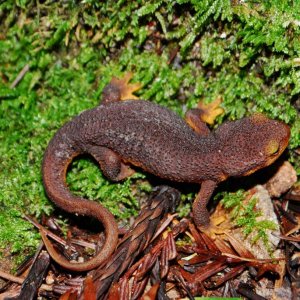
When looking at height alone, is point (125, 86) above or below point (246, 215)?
above

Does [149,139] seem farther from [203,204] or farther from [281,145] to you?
[281,145]

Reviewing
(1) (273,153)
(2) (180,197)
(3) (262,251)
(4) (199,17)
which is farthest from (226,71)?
(3) (262,251)

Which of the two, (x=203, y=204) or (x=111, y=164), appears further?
(x=111, y=164)

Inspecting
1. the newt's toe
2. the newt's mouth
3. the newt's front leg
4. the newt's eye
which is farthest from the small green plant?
the newt's toe

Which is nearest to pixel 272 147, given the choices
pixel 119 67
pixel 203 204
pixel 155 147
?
pixel 203 204

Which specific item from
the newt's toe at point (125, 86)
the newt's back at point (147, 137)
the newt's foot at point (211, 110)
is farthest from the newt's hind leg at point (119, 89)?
the newt's foot at point (211, 110)

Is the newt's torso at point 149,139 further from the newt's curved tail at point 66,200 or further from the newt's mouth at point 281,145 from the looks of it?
the newt's mouth at point 281,145
